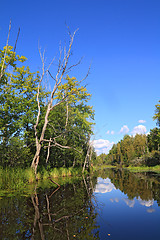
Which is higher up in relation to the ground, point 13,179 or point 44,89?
point 44,89

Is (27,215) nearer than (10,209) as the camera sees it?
Yes

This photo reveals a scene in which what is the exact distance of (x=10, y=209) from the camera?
687 centimetres

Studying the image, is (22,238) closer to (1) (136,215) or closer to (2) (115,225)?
(2) (115,225)

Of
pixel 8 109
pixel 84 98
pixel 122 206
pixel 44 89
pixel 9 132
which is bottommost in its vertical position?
pixel 122 206

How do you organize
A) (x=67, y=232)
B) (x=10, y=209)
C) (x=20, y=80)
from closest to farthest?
(x=67, y=232)
(x=10, y=209)
(x=20, y=80)

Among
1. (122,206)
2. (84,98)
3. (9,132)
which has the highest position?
(84,98)

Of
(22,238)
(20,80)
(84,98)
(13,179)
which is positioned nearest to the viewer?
(22,238)

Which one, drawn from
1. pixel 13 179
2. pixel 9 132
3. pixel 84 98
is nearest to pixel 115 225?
pixel 13 179

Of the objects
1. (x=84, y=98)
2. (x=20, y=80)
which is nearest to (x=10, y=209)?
(x=20, y=80)

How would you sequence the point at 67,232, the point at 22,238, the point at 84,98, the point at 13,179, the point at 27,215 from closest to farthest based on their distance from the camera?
1. the point at 22,238
2. the point at 67,232
3. the point at 27,215
4. the point at 13,179
5. the point at 84,98

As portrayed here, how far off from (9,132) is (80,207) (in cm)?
1572

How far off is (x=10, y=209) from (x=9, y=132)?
14.6m

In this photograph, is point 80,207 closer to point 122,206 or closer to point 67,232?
point 122,206

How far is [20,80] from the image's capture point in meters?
22.5
